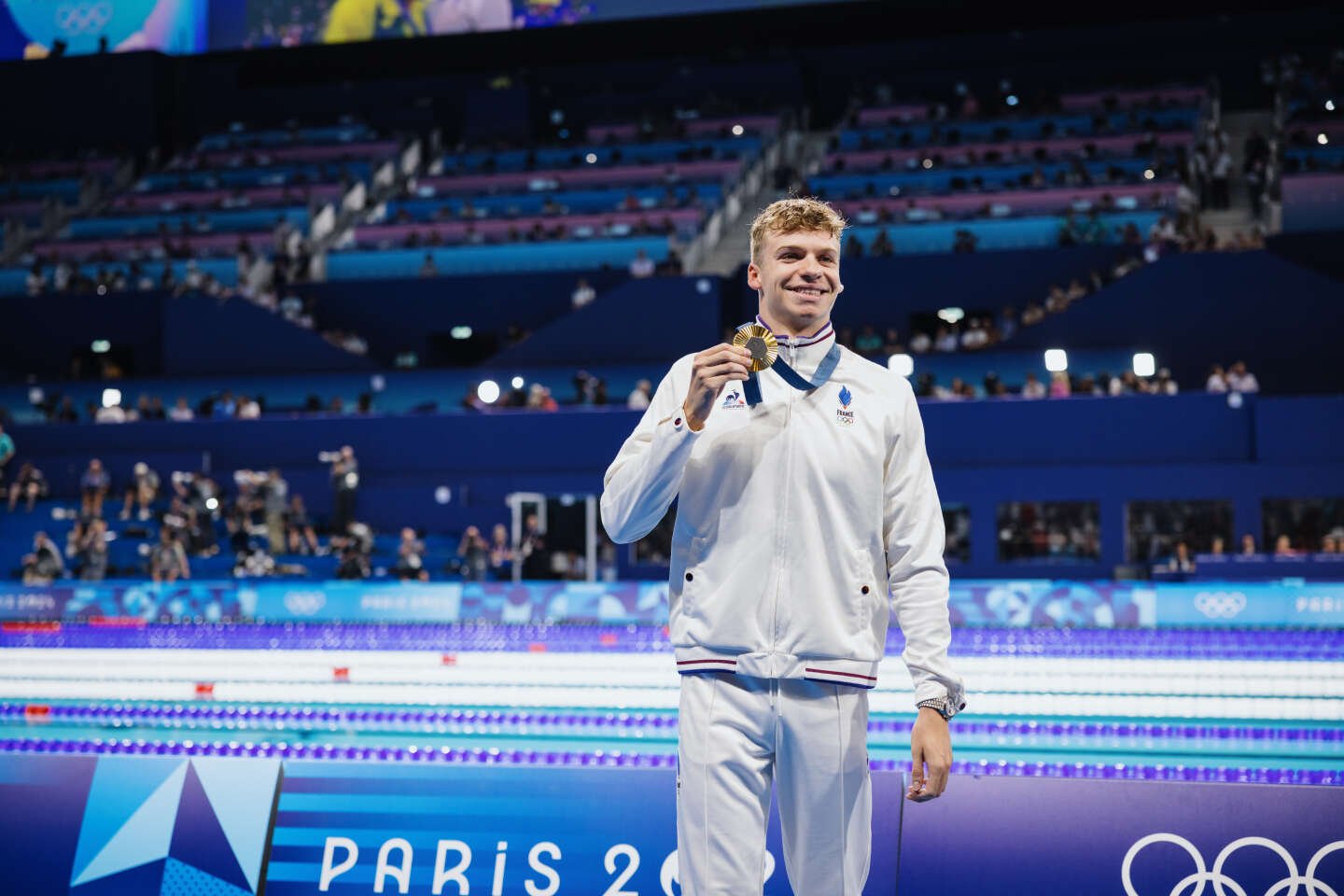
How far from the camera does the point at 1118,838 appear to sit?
127 inches

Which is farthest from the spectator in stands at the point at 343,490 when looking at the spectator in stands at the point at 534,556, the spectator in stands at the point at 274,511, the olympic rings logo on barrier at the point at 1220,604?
the olympic rings logo on barrier at the point at 1220,604

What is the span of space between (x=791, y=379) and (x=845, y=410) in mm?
Answer: 115

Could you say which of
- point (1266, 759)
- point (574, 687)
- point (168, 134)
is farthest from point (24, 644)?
point (168, 134)

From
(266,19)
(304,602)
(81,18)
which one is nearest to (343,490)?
(304,602)

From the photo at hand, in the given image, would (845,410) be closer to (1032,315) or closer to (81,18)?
(1032,315)

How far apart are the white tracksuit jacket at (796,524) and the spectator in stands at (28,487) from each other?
17774 millimetres

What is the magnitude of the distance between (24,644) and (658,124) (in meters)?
19.5

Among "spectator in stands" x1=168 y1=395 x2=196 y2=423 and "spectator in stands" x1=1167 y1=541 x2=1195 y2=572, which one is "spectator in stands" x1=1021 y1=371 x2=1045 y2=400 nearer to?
"spectator in stands" x1=1167 y1=541 x2=1195 y2=572

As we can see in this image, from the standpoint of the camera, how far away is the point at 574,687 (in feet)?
27.3

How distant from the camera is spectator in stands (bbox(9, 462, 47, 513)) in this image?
1816 centimetres

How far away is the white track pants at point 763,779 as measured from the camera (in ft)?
7.89

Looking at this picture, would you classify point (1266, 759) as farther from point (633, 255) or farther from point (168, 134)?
point (168, 134)

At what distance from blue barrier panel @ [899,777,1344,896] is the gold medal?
1448mm

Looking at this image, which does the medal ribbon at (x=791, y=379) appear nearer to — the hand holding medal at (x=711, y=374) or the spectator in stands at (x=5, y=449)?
the hand holding medal at (x=711, y=374)
